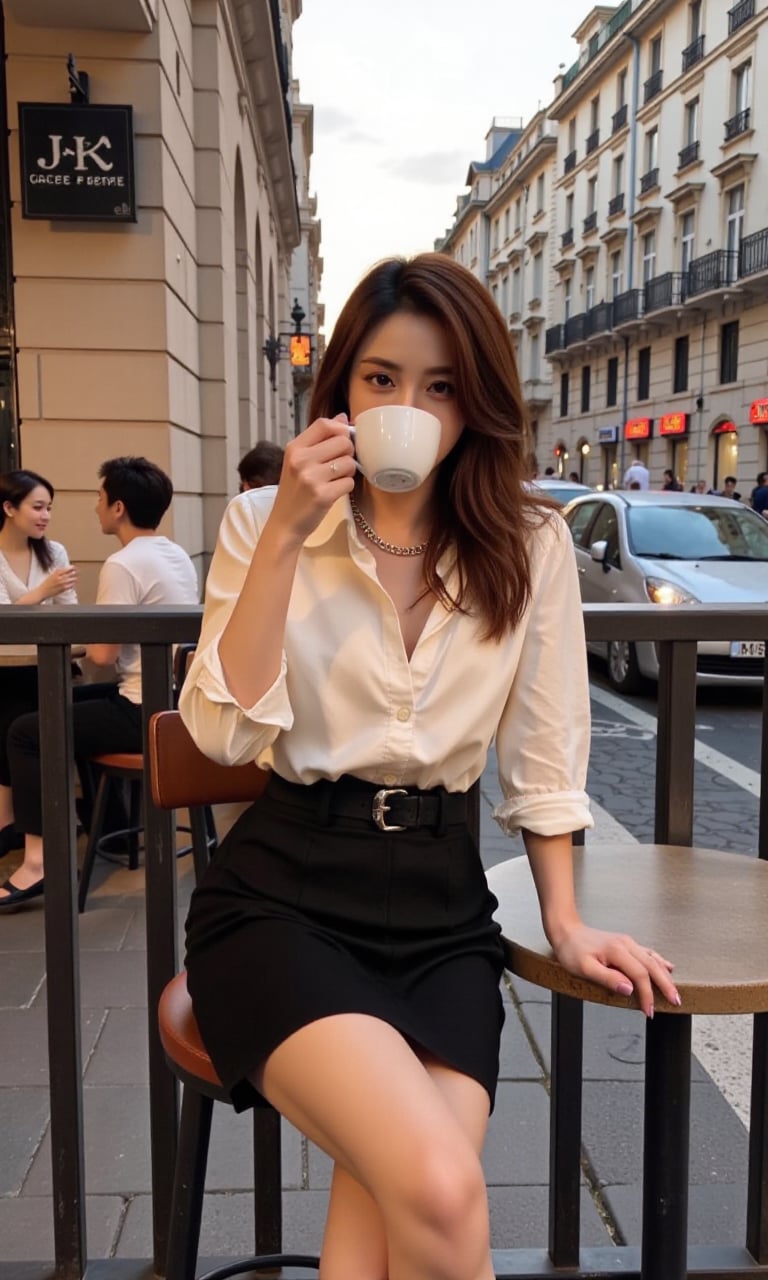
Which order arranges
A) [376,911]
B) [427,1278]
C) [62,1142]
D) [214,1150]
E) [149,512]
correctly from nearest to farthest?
[427,1278] < [376,911] < [62,1142] < [214,1150] < [149,512]

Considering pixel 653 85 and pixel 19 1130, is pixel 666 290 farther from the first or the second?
pixel 19 1130

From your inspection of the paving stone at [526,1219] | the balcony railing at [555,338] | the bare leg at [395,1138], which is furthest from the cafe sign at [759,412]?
the bare leg at [395,1138]

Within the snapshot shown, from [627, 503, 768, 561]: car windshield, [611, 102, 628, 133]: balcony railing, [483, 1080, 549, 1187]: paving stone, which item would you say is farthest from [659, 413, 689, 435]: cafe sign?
[483, 1080, 549, 1187]: paving stone

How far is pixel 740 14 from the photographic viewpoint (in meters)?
29.0

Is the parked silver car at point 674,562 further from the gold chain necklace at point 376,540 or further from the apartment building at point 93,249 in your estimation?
the gold chain necklace at point 376,540

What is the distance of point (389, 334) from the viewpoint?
163 centimetres

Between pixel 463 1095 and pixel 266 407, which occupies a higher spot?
pixel 266 407

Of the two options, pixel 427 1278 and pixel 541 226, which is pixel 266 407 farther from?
pixel 541 226

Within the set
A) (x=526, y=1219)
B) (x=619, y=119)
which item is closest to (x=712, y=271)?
(x=619, y=119)

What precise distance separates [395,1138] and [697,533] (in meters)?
8.28

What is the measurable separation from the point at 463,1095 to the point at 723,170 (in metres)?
32.9

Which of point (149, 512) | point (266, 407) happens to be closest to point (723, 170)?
point (266, 407)

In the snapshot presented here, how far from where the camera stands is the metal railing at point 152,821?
1.77 meters

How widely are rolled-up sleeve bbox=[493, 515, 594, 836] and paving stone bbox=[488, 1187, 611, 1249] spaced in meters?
1.04
